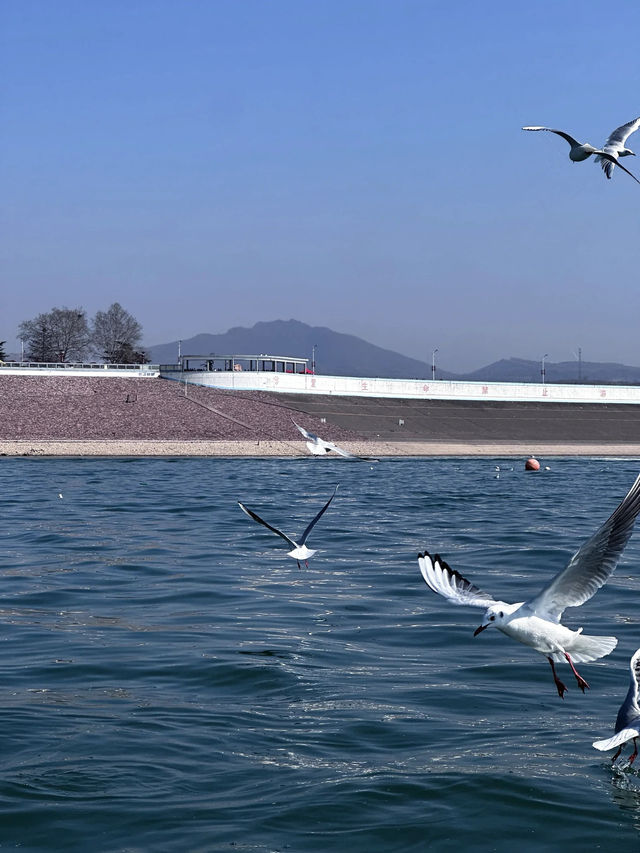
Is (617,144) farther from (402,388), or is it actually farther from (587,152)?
(402,388)

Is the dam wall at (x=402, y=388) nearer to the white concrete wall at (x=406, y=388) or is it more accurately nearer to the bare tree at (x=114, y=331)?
the white concrete wall at (x=406, y=388)

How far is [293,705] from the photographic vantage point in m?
12.7

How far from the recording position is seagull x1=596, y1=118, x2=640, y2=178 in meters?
17.3

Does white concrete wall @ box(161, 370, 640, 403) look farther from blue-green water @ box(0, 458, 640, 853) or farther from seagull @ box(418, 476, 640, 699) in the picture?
seagull @ box(418, 476, 640, 699)

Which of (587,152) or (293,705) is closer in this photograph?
(293,705)

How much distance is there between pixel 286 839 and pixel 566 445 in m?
78.4

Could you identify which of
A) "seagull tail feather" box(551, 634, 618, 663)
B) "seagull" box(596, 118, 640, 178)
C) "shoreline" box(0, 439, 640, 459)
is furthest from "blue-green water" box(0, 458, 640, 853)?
"shoreline" box(0, 439, 640, 459)

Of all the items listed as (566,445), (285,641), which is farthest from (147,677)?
(566,445)

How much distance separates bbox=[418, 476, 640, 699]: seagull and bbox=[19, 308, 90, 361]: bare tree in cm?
15008

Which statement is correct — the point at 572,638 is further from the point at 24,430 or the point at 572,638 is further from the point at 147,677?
the point at 24,430

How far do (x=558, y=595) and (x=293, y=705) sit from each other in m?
4.41

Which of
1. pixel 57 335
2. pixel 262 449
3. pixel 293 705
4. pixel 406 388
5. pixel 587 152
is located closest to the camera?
pixel 293 705

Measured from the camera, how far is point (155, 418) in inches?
3327

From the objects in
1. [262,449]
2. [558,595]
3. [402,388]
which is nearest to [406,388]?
[402,388]
